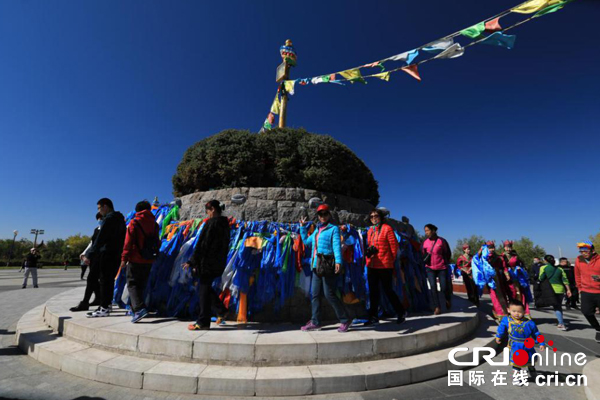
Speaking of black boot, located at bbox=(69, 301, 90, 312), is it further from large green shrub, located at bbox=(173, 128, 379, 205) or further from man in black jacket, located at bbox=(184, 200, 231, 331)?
large green shrub, located at bbox=(173, 128, 379, 205)

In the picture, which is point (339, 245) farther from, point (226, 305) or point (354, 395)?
point (226, 305)

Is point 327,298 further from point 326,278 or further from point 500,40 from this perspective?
point 500,40

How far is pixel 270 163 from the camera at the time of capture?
7.02m

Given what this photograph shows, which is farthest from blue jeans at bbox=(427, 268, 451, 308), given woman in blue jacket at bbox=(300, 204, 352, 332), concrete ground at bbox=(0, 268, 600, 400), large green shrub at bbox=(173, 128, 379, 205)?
large green shrub at bbox=(173, 128, 379, 205)

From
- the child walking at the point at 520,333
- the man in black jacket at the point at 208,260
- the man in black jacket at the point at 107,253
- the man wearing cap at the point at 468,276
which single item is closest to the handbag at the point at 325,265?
the man in black jacket at the point at 208,260

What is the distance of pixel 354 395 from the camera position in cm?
266

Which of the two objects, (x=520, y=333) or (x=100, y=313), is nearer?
(x=520, y=333)

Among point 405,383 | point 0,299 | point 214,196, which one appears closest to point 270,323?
point 405,383

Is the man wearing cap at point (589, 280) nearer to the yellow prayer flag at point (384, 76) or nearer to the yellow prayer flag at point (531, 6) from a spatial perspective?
the yellow prayer flag at point (531, 6)

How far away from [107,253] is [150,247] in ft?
→ 2.73

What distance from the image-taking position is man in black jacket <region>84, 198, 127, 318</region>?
422 cm

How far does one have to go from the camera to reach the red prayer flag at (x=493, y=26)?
5.28m

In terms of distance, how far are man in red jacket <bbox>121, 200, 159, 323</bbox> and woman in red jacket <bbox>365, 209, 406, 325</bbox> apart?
3.44m

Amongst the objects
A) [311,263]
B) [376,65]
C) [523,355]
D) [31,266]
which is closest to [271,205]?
[311,263]
